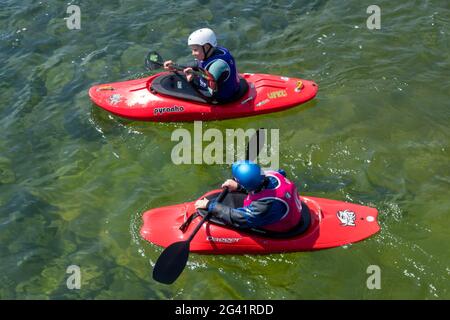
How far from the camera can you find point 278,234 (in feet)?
23.7

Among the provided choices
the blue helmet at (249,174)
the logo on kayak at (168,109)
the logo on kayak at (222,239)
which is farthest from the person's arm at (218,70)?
the logo on kayak at (222,239)

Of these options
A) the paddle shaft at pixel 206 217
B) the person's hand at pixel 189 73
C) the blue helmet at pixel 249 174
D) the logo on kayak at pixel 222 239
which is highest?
the person's hand at pixel 189 73

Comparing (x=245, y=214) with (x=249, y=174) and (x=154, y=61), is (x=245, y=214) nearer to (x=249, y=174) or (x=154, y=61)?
(x=249, y=174)

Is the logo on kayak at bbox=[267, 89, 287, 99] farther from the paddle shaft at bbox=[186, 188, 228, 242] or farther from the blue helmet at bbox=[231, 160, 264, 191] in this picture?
the blue helmet at bbox=[231, 160, 264, 191]

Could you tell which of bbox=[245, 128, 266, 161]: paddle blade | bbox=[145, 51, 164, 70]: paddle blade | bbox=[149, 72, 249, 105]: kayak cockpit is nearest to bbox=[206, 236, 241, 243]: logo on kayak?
bbox=[245, 128, 266, 161]: paddle blade

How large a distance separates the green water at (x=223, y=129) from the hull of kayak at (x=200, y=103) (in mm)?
220

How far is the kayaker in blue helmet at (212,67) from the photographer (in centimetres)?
899

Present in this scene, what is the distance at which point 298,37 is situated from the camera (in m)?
11.8

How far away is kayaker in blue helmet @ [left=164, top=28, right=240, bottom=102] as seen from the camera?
29.5 feet

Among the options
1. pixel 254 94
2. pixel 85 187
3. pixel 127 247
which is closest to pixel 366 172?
pixel 254 94

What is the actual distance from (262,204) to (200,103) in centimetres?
345

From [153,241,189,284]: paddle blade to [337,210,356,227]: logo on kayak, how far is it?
90.1 inches

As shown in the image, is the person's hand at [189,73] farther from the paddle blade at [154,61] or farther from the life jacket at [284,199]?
the life jacket at [284,199]

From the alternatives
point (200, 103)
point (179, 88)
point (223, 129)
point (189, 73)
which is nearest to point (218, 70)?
point (189, 73)
